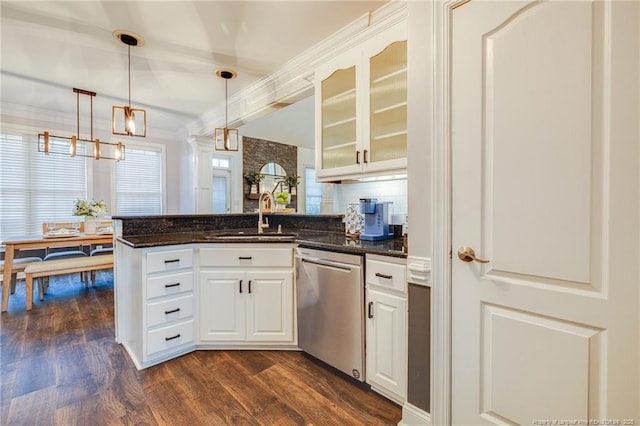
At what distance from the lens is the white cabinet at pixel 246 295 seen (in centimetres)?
230

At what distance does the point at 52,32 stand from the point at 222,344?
9.68 ft

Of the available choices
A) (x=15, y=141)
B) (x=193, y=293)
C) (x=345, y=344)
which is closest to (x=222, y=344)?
(x=193, y=293)

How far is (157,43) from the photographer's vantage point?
256 centimetres

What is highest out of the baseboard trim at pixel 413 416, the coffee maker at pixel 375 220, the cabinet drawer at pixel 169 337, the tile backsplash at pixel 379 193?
the tile backsplash at pixel 379 193

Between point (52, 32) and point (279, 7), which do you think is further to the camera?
point (52, 32)

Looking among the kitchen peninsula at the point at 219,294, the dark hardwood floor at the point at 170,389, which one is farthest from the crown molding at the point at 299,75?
the dark hardwood floor at the point at 170,389

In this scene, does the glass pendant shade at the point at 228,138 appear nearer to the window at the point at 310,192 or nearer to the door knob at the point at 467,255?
A: the door knob at the point at 467,255

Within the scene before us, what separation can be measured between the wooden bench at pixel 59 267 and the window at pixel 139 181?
1760 millimetres

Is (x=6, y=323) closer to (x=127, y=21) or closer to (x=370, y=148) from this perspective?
(x=127, y=21)

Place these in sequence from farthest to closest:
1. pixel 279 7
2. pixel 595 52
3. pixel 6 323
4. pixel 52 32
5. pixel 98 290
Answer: pixel 98 290 → pixel 6 323 → pixel 52 32 → pixel 279 7 → pixel 595 52

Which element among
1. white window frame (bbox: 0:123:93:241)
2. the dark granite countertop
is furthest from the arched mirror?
the dark granite countertop

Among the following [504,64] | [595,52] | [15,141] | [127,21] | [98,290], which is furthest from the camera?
[15,141]

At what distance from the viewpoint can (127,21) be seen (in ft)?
7.41

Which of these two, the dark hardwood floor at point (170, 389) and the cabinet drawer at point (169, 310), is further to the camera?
the cabinet drawer at point (169, 310)
